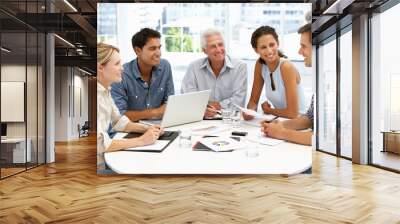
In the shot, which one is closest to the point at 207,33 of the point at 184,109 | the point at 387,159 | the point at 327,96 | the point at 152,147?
the point at 184,109

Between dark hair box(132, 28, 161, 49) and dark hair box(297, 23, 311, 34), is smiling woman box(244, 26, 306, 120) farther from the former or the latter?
dark hair box(132, 28, 161, 49)

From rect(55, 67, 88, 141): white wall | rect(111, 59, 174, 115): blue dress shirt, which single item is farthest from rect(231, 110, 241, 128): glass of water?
rect(55, 67, 88, 141): white wall

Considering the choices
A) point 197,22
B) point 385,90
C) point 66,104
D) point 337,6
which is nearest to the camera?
point 197,22

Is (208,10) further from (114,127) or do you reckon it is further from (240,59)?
(114,127)

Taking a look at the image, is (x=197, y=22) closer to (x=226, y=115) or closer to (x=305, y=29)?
(x=226, y=115)

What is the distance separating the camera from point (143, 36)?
216 inches

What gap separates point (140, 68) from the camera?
5.47 meters

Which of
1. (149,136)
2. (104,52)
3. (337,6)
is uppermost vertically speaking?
(337,6)

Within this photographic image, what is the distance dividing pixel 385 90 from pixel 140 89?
413 cm

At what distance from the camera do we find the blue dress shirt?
5453 mm

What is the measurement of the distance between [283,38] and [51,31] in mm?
4299

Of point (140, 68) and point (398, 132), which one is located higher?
point (140, 68)

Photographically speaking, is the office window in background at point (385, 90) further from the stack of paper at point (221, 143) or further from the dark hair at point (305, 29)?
the stack of paper at point (221, 143)

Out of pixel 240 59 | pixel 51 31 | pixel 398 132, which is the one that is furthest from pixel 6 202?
pixel 398 132
